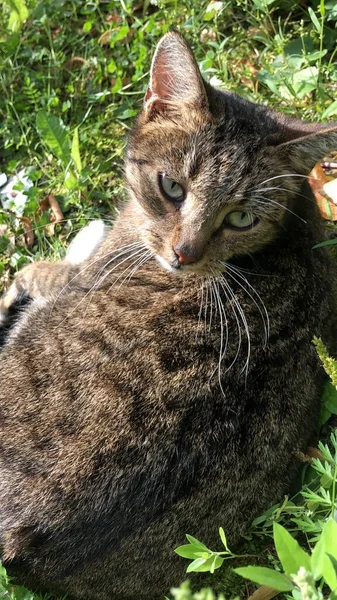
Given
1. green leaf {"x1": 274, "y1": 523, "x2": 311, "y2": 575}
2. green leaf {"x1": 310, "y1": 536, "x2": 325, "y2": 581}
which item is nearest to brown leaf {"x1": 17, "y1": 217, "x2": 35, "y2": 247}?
green leaf {"x1": 274, "y1": 523, "x2": 311, "y2": 575}

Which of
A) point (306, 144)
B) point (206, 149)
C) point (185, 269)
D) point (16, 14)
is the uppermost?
point (16, 14)

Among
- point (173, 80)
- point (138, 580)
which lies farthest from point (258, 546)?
point (173, 80)

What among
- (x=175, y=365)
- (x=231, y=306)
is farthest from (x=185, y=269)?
(x=175, y=365)

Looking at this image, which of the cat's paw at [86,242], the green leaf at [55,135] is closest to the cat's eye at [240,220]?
the cat's paw at [86,242]

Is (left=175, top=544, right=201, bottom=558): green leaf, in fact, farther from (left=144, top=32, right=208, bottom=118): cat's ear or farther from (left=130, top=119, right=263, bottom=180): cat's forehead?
(left=144, top=32, right=208, bottom=118): cat's ear

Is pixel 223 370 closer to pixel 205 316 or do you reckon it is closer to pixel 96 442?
pixel 205 316

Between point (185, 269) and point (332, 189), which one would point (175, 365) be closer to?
point (185, 269)
